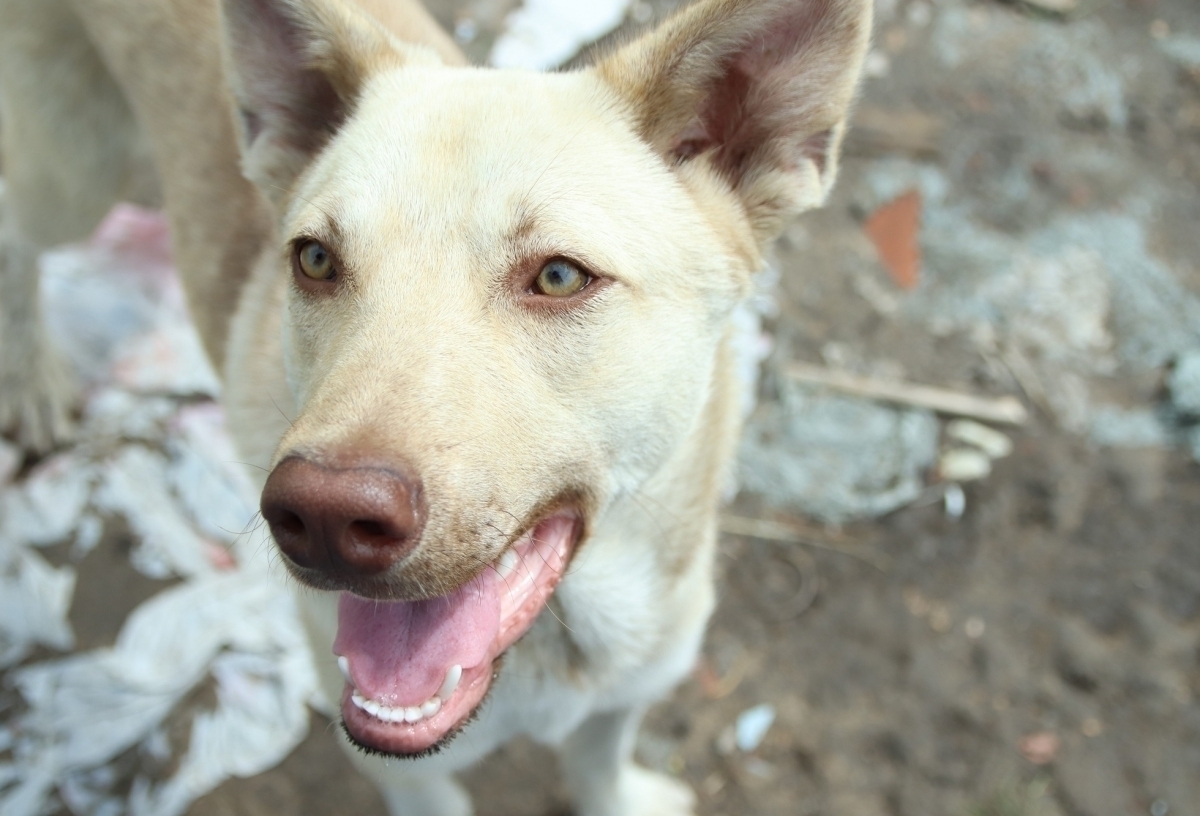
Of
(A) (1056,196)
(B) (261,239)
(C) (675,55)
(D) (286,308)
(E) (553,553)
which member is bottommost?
(A) (1056,196)

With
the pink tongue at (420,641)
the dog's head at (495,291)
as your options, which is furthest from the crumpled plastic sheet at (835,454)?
the pink tongue at (420,641)

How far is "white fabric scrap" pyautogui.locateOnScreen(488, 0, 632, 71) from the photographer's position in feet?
16.2

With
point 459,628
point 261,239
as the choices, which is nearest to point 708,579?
point 459,628

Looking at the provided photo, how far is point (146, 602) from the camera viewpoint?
131 inches

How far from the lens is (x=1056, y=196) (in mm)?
4742

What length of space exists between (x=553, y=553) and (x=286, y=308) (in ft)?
2.46

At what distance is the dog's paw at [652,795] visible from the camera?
117 inches

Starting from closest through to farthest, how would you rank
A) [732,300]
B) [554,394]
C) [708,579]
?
[554,394] < [732,300] < [708,579]

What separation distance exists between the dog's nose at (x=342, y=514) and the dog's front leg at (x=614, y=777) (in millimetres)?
1410

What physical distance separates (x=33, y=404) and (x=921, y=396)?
371 cm

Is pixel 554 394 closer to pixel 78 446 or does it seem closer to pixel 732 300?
pixel 732 300

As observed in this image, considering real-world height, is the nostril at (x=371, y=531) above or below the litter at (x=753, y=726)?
above

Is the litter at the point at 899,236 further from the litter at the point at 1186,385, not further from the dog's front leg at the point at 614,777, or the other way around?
the dog's front leg at the point at 614,777

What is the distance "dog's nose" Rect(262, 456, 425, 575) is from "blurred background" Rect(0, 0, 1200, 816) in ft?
4.88
